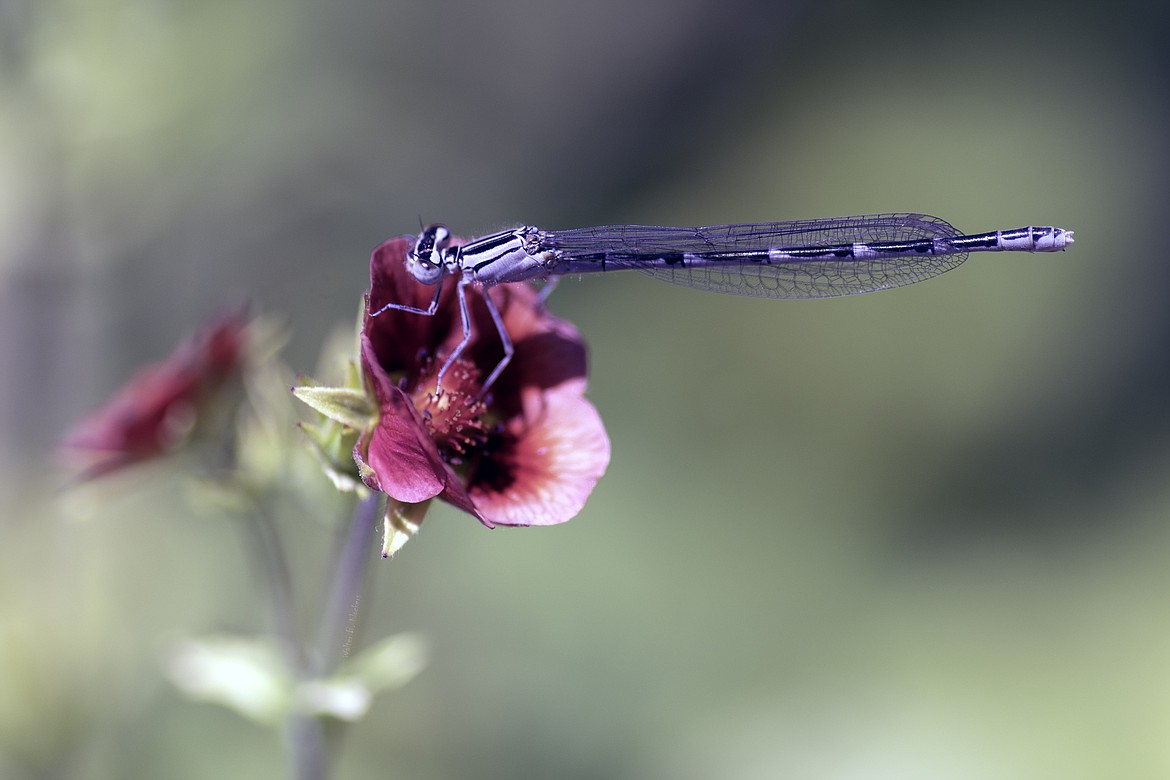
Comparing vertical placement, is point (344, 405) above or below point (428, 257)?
below

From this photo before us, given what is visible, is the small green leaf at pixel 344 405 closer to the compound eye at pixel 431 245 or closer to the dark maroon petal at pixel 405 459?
the dark maroon petal at pixel 405 459

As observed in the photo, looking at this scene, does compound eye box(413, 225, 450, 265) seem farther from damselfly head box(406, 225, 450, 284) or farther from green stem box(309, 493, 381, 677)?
green stem box(309, 493, 381, 677)

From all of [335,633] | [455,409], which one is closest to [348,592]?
[335,633]

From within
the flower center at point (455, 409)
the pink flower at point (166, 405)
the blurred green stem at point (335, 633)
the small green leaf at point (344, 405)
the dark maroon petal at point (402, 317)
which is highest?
the pink flower at point (166, 405)

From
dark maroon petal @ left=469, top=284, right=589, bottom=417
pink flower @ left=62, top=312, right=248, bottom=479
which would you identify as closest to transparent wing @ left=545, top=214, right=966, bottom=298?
dark maroon petal @ left=469, top=284, right=589, bottom=417

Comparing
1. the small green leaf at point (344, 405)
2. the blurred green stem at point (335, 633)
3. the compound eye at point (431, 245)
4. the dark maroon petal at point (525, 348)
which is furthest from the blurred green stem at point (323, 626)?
the compound eye at point (431, 245)

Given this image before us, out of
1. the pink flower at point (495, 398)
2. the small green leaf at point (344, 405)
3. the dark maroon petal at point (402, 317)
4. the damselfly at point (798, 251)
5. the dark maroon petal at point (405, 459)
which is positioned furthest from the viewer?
the damselfly at point (798, 251)

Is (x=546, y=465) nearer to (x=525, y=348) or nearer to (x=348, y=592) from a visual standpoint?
(x=525, y=348)
